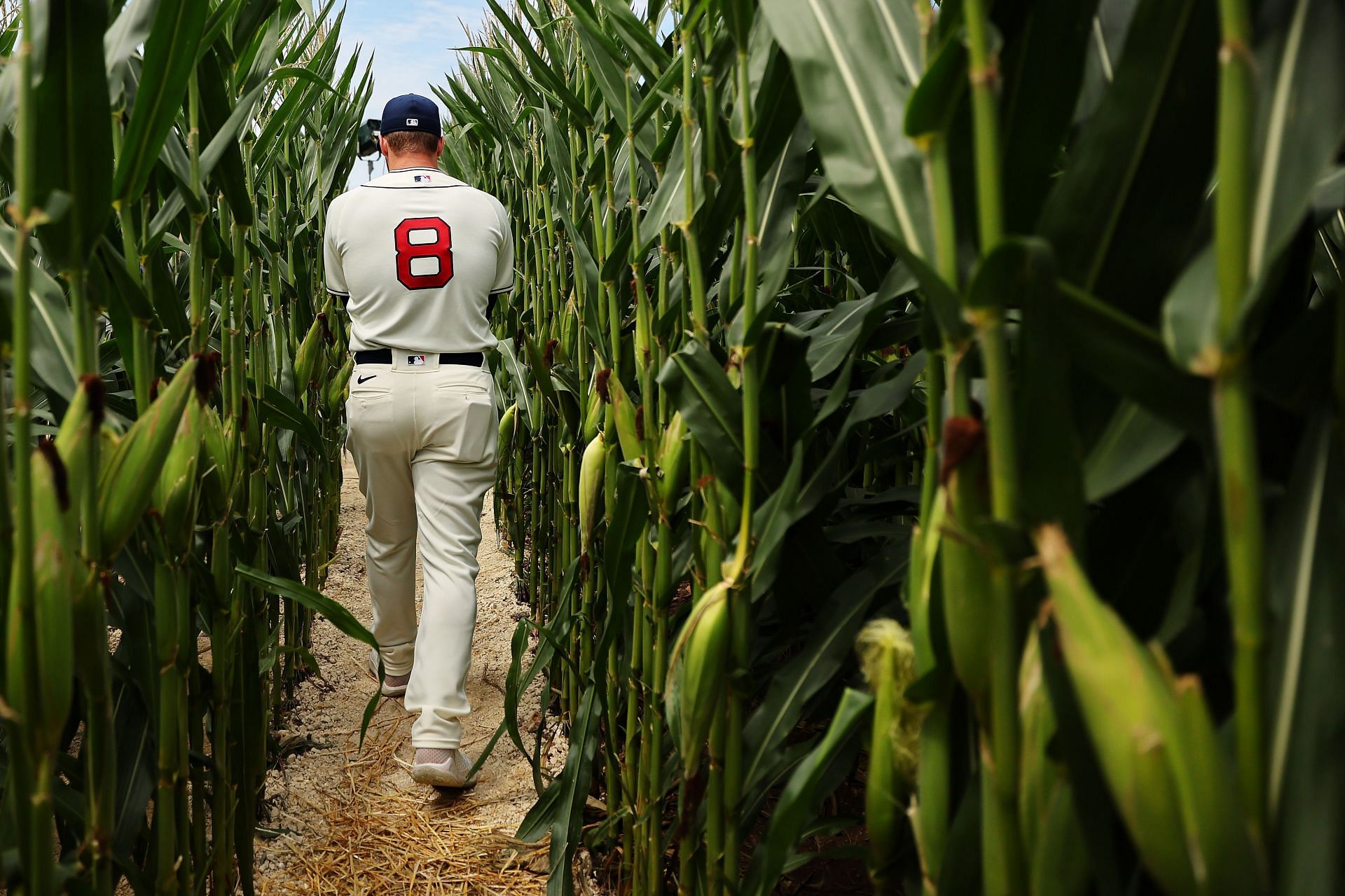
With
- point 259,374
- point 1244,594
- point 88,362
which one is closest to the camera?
point 1244,594

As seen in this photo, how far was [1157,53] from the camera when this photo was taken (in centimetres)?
57

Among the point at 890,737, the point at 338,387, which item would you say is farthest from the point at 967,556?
the point at 338,387

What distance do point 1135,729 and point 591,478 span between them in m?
1.37

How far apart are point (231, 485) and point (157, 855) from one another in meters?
0.49

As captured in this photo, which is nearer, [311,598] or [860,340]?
[860,340]

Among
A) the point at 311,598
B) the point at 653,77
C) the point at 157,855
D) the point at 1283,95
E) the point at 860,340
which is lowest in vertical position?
the point at 157,855

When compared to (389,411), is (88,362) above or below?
above

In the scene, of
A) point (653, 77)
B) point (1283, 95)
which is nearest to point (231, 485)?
point (653, 77)

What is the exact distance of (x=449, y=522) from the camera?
2586 mm

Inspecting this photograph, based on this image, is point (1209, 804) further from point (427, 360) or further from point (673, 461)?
point (427, 360)

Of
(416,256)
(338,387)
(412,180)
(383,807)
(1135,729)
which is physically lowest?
(383,807)

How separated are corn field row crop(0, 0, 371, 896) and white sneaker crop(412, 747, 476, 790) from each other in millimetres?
515

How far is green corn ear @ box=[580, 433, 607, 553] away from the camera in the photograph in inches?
70.0

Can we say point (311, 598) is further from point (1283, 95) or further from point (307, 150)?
point (307, 150)
